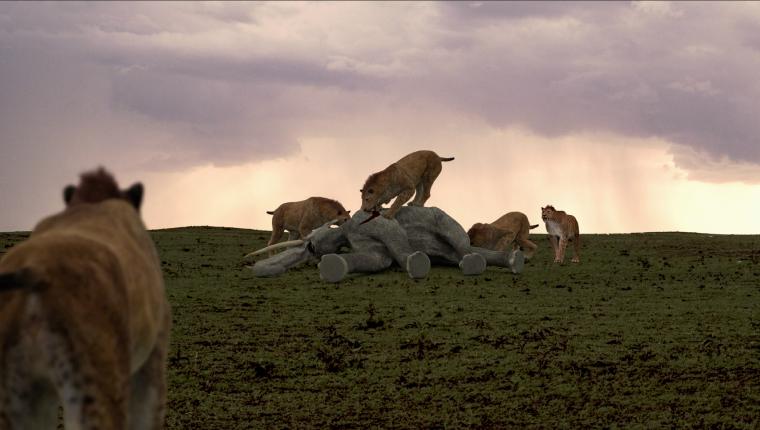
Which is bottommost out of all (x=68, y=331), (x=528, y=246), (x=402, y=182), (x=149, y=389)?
(x=149, y=389)

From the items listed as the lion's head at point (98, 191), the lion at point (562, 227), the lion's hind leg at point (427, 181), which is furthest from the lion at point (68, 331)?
the lion at point (562, 227)

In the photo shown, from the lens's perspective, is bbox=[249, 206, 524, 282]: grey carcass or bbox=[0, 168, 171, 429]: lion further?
bbox=[249, 206, 524, 282]: grey carcass

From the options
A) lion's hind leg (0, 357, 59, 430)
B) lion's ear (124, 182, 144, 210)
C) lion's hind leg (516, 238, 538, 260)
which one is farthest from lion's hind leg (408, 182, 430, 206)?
lion's hind leg (0, 357, 59, 430)

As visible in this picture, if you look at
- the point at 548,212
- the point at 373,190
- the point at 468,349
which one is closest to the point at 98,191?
the point at 468,349

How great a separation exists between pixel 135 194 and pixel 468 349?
7232mm

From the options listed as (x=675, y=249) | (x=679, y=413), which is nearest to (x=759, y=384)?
(x=679, y=413)

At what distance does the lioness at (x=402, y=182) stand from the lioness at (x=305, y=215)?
1880 mm

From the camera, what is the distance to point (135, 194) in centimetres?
572

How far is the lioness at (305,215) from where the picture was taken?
22.9 metres

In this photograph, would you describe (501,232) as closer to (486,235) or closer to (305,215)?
(486,235)

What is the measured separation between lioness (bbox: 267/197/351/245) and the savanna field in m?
2.28

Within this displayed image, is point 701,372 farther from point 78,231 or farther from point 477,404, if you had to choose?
point 78,231

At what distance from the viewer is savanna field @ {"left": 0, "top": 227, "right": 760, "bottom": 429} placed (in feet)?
30.6

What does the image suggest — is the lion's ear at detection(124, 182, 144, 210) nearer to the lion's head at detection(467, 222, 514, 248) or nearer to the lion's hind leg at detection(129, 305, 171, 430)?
the lion's hind leg at detection(129, 305, 171, 430)
